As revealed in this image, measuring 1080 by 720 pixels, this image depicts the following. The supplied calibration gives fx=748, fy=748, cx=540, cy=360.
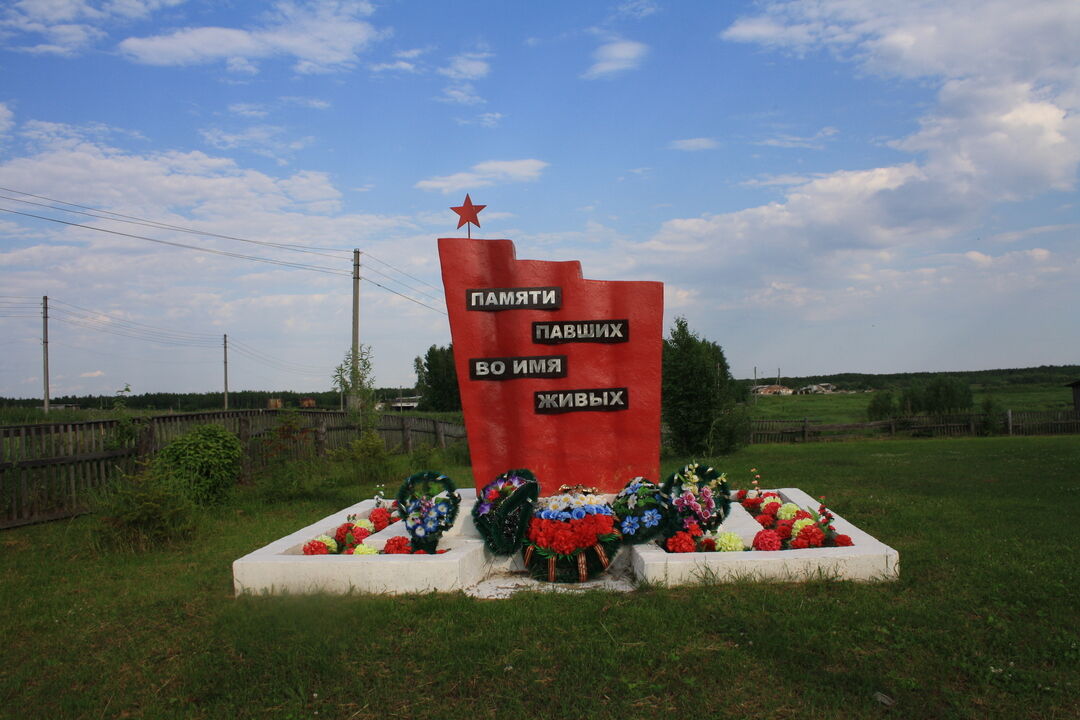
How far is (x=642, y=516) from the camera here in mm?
6414

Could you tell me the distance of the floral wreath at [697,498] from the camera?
6418 mm

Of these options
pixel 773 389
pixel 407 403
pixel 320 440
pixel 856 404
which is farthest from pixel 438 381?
pixel 773 389

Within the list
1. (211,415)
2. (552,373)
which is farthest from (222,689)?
(211,415)

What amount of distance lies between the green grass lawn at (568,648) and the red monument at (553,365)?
2507 mm

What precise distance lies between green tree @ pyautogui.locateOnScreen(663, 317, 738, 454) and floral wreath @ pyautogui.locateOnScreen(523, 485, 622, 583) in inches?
527

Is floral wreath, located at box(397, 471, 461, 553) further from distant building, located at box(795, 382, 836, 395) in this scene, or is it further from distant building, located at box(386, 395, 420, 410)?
distant building, located at box(795, 382, 836, 395)

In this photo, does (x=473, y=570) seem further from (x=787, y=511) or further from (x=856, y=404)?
(x=856, y=404)

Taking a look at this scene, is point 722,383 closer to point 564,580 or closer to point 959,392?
point 564,580

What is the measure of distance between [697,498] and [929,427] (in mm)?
26873

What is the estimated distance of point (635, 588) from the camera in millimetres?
5766

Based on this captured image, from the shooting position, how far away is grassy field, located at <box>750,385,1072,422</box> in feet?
134

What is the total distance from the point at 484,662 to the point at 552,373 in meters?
3.95

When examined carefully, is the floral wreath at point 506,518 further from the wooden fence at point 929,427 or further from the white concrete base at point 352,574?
the wooden fence at point 929,427

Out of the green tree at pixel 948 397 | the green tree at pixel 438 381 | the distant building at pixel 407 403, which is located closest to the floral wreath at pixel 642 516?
the green tree at pixel 948 397
